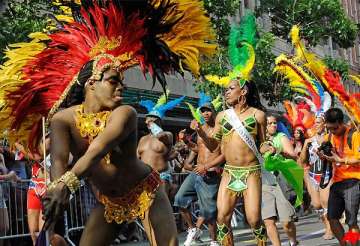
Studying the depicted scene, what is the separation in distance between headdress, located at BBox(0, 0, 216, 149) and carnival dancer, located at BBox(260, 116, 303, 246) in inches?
119

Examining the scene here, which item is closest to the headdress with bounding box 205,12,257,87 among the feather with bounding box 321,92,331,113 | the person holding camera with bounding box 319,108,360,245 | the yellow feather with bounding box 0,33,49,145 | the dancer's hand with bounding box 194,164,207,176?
the person holding camera with bounding box 319,108,360,245

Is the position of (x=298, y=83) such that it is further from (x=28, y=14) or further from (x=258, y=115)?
(x=28, y=14)

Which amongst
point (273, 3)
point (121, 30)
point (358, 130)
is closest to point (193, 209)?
point (358, 130)

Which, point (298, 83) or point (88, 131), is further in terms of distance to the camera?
point (298, 83)

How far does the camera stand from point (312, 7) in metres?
25.8

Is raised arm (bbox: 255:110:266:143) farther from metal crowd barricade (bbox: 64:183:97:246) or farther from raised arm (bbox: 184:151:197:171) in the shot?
raised arm (bbox: 184:151:197:171)

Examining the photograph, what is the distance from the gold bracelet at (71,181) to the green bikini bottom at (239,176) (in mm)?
3844

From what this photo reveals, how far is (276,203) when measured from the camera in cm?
997

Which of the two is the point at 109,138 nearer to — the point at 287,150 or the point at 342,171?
the point at 342,171

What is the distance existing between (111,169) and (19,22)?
24.8ft

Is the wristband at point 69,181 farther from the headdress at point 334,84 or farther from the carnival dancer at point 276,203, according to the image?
the headdress at point 334,84

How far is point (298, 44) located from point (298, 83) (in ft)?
1.80

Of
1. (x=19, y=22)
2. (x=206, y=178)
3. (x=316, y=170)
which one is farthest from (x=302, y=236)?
(x=19, y=22)

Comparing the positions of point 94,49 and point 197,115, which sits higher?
point 94,49
